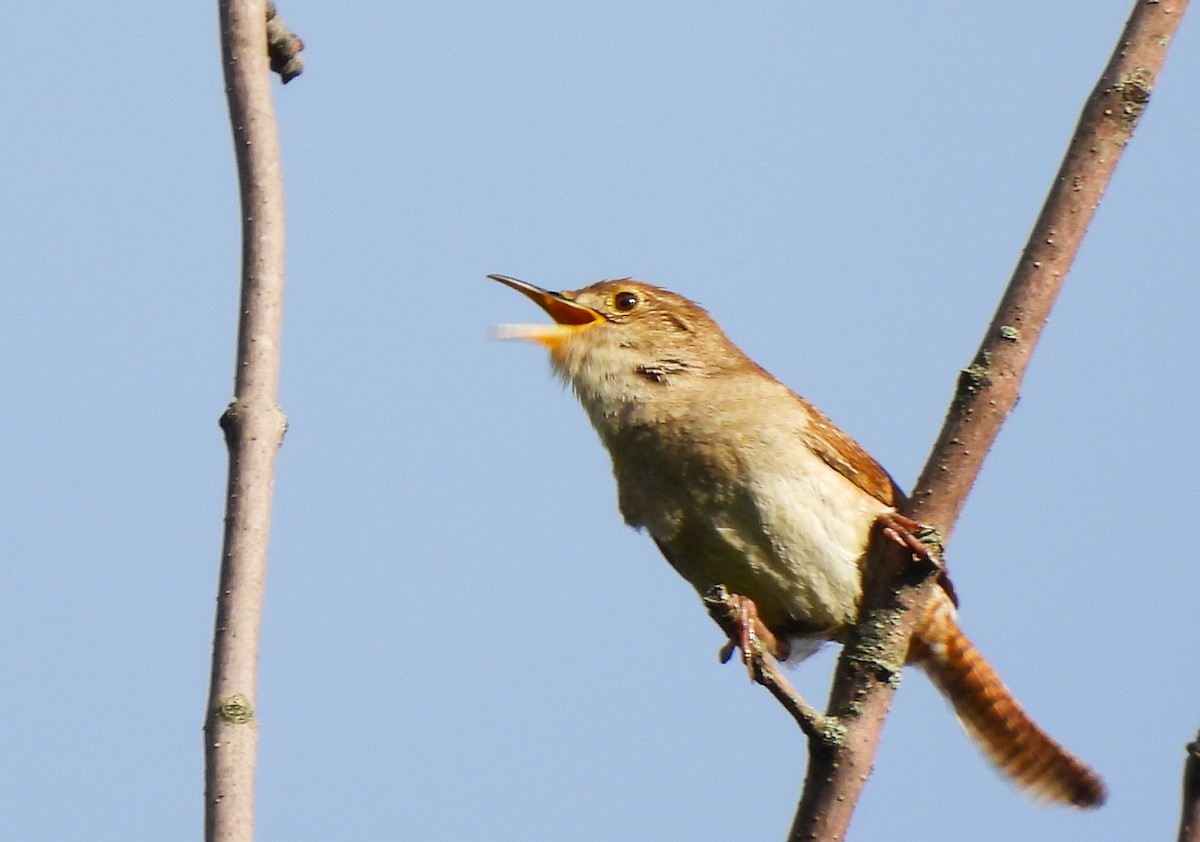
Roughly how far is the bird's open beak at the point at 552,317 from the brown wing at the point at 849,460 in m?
1.04

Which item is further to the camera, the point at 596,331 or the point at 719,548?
the point at 596,331

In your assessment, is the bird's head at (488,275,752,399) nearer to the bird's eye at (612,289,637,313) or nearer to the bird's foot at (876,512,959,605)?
the bird's eye at (612,289,637,313)

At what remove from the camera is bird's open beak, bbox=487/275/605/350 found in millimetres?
5766

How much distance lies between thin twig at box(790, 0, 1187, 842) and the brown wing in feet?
4.58

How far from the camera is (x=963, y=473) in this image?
Answer: 3521 mm

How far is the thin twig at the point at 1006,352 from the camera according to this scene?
3340 mm

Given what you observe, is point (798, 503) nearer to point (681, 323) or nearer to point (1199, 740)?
point (681, 323)

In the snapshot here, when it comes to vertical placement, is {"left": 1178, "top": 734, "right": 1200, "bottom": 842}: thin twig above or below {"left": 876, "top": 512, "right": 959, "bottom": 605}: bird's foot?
below

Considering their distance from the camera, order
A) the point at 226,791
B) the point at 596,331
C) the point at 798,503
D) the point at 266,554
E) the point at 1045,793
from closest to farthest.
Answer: the point at 226,791
the point at 266,554
the point at 798,503
the point at 1045,793
the point at 596,331

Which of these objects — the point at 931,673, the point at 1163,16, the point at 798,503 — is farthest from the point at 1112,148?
the point at 931,673

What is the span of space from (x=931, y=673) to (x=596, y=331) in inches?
68.3

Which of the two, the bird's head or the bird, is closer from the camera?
the bird

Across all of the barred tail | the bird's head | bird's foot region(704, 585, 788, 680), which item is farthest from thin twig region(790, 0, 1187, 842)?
the bird's head

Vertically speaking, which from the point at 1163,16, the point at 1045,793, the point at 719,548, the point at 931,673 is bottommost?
the point at 1045,793
